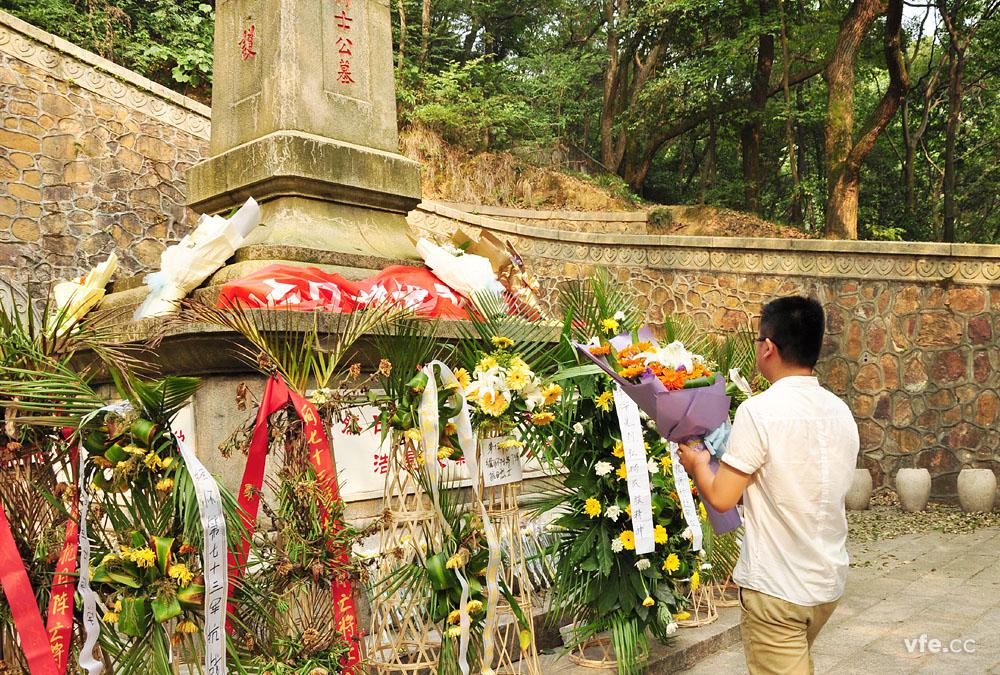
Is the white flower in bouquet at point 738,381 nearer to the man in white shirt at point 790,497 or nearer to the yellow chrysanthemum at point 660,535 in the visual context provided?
the yellow chrysanthemum at point 660,535

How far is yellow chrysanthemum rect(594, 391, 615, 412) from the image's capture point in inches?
133

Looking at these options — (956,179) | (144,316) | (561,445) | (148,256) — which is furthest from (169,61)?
(956,179)

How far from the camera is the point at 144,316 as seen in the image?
3.63 metres

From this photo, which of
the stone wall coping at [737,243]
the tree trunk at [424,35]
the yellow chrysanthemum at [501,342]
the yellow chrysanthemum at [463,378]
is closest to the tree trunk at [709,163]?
the tree trunk at [424,35]

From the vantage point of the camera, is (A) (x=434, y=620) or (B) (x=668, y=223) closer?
(A) (x=434, y=620)

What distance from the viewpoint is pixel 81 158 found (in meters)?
9.67

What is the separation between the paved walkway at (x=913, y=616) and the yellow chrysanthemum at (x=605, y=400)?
1373 millimetres

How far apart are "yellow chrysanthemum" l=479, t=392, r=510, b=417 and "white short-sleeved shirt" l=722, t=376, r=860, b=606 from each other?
2.72ft

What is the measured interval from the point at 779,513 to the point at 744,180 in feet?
52.0

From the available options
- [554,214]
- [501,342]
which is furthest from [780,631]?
[554,214]

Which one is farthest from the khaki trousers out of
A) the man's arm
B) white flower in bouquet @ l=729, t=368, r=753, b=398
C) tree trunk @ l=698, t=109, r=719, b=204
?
tree trunk @ l=698, t=109, r=719, b=204

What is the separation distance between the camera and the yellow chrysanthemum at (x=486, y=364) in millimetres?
2875

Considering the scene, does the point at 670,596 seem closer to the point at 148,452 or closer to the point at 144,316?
the point at 148,452

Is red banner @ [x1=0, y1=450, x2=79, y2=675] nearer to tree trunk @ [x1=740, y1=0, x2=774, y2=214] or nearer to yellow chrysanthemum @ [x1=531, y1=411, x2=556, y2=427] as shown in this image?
yellow chrysanthemum @ [x1=531, y1=411, x2=556, y2=427]
